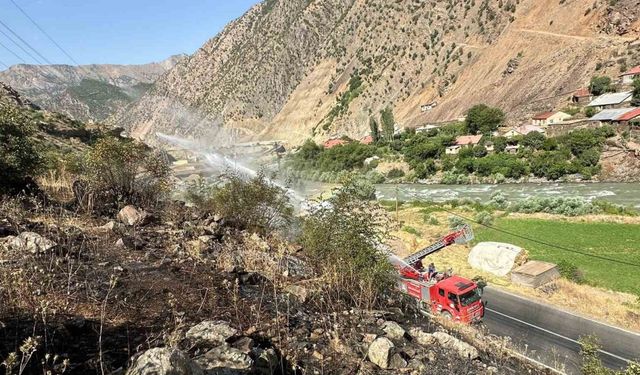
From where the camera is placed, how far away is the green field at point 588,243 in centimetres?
2495

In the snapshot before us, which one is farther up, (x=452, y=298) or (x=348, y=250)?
(x=348, y=250)

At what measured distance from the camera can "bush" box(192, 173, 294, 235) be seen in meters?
18.7

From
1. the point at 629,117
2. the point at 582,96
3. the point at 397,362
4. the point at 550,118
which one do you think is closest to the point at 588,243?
the point at 397,362

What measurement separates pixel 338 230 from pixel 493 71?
98.4 metres

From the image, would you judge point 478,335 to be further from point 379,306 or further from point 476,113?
point 476,113

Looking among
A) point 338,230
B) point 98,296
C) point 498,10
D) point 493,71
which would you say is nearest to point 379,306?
point 338,230

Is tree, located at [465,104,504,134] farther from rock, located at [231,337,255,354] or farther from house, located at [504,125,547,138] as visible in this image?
rock, located at [231,337,255,354]

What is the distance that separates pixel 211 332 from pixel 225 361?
34.5 inches

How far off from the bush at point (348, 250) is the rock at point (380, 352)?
2417 millimetres

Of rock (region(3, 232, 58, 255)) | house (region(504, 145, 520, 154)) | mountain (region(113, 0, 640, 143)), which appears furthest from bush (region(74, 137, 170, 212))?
mountain (region(113, 0, 640, 143))

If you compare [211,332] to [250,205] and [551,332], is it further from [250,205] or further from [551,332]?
[551,332]

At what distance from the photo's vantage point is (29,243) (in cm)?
852

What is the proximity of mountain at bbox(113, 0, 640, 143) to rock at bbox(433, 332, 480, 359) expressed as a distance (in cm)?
8403

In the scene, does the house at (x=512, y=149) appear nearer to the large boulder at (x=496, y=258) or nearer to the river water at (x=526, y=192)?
the river water at (x=526, y=192)
